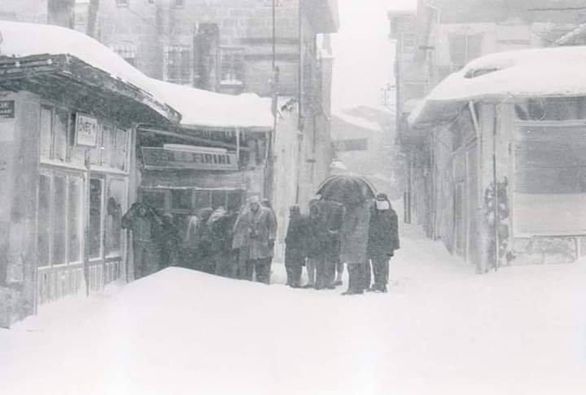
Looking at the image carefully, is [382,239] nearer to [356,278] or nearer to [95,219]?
[356,278]

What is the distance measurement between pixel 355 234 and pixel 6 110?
5.17 meters

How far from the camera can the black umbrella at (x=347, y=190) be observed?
35.8 feet

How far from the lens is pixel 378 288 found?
10891 mm

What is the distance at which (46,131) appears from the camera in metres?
8.58

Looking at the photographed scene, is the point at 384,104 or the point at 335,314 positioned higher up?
the point at 384,104

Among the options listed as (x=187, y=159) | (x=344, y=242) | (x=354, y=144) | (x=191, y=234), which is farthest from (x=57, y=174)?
(x=354, y=144)

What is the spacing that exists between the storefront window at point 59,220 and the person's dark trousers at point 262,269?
10.9 ft

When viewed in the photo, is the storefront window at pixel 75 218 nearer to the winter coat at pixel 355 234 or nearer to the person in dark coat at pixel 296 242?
the person in dark coat at pixel 296 242

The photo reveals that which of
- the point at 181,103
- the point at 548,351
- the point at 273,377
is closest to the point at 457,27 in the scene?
the point at 181,103

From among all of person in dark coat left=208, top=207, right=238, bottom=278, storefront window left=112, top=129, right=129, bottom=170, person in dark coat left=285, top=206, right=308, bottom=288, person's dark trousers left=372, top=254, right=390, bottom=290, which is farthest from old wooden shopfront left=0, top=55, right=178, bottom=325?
person's dark trousers left=372, top=254, right=390, bottom=290

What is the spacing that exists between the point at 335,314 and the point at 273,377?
9.30 ft

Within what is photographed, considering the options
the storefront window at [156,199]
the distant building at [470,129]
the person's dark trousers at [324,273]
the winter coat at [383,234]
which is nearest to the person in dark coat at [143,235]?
the storefront window at [156,199]

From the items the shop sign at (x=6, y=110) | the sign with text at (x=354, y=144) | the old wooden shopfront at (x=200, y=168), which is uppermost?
the sign with text at (x=354, y=144)

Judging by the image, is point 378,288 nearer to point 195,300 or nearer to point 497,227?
point 497,227
